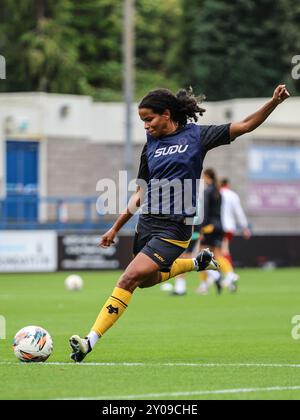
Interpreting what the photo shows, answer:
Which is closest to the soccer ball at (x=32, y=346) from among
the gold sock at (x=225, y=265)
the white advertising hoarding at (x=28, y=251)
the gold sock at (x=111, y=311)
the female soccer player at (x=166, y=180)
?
the gold sock at (x=111, y=311)

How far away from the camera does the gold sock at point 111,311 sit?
9.97 meters

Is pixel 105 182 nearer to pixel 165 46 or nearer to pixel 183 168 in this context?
pixel 165 46

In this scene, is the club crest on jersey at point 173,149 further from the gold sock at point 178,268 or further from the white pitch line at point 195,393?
the white pitch line at point 195,393

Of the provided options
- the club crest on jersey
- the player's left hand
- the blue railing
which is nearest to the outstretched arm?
the player's left hand

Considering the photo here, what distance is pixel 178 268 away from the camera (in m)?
10.7

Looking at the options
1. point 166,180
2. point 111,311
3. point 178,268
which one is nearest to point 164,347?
point 178,268

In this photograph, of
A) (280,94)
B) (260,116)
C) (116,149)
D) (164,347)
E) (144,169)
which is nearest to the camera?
(280,94)

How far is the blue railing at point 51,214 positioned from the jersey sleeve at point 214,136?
2036cm

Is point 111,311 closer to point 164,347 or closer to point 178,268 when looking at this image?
point 178,268

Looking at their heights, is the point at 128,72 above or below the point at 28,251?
above

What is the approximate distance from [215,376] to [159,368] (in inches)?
28.0

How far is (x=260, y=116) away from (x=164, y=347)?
3116 millimetres

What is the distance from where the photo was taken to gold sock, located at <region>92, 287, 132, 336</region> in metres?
9.97

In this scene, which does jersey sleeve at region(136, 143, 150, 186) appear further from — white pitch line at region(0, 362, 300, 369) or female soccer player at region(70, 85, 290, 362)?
white pitch line at region(0, 362, 300, 369)
